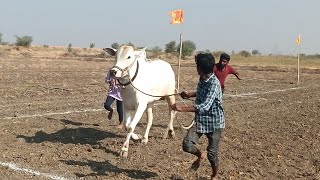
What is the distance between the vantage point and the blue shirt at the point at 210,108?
6.35 m

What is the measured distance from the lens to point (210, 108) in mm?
6461

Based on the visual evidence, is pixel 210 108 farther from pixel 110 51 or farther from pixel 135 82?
pixel 110 51

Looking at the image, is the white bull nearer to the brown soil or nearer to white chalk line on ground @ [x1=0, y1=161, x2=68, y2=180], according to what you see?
the brown soil

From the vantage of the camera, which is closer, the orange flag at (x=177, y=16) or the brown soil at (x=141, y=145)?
the brown soil at (x=141, y=145)

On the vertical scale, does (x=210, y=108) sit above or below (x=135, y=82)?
below

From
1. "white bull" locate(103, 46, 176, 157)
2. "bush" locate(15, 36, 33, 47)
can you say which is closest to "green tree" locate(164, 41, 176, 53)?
"bush" locate(15, 36, 33, 47)

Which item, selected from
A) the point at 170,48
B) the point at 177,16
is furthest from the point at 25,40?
the point at 177,16

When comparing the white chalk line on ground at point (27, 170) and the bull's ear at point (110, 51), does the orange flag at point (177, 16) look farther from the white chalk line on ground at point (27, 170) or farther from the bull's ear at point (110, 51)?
the white chalk line on ground at point (27, 170)

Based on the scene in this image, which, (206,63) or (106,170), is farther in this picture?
(106,170)

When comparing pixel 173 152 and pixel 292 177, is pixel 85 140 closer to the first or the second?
pixel 173 152

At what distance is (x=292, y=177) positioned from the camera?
7.24 metres

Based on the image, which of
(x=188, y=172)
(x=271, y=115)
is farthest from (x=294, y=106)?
(x=188, y=172)

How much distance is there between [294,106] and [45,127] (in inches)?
355

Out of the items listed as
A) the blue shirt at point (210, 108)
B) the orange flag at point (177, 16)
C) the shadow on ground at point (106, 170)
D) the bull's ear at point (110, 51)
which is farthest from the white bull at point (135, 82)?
the orange flag at point (177, 16)
